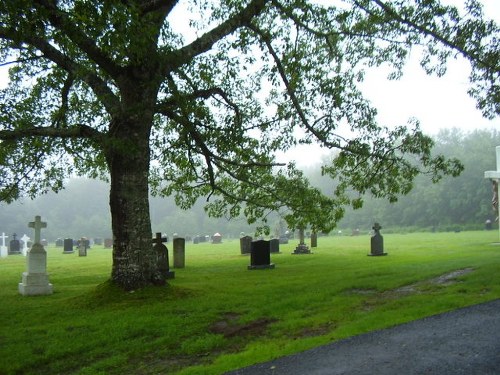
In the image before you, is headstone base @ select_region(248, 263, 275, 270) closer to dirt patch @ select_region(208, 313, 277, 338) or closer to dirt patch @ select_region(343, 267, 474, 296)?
dirt patch @ select_region(343, 267, 474, 296)

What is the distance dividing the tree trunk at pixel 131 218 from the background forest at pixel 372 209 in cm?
4867

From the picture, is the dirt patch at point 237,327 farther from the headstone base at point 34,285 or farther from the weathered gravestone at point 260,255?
the weathered gravestone at point 260,255

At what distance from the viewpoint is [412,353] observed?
5133 millimetres

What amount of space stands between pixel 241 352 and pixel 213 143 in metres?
6.96

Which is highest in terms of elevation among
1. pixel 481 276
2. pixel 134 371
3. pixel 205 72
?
pixel 205 72

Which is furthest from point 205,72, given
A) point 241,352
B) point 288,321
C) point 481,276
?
point 481,276

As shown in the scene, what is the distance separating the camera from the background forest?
219 feet

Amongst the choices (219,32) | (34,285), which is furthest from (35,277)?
(219,32)

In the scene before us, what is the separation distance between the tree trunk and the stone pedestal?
312 cm

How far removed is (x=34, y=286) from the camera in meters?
11.6

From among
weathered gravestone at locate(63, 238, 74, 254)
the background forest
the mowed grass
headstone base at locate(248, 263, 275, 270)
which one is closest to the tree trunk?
the mowed grass

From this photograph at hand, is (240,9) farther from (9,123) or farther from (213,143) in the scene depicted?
(9,123)

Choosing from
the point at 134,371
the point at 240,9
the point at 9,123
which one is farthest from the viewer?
the point at 240,9

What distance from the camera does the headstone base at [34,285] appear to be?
1155 cm
